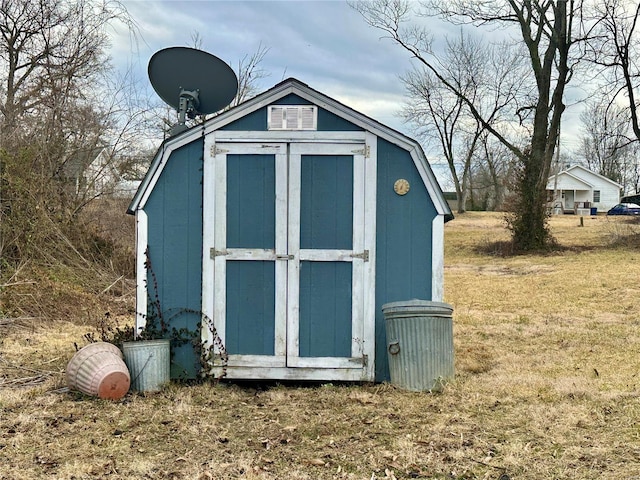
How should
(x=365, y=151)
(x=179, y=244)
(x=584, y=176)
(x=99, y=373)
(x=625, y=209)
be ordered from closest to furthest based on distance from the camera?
(x=99, y=373), (x=365, y=151), (x=179, y=244), (x=625, y=209), (x=584, y=176)

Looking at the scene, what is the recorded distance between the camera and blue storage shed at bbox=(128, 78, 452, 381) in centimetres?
535

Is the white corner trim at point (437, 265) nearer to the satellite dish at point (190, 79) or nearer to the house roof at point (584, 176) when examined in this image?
Result: the satellite dish at point (190, 79)

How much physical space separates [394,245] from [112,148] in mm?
8644

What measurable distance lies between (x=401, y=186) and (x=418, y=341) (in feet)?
4.55

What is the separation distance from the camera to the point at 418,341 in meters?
5.12

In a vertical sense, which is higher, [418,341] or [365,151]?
[365,151]

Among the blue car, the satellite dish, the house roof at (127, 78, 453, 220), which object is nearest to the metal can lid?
the house roof at (127, 78, 453, 220)

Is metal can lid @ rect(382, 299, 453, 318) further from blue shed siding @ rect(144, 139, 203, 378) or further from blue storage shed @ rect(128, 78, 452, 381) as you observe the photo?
blue shed siding @ rect(144, 139, 203, 378)

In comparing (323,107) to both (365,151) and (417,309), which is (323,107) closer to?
(365,151)

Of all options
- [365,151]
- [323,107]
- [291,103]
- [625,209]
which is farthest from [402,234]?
[625,209]

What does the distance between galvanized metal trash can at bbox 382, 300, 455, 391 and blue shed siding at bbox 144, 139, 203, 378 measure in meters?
1.80

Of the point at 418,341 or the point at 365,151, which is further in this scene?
the point at 365,151

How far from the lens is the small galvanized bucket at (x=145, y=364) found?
5098 mm

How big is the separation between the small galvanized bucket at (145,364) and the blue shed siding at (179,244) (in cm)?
25
